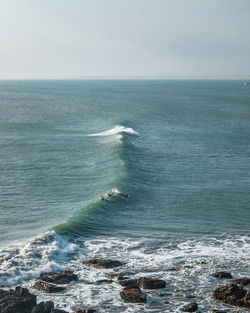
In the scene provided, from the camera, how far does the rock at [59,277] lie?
3278 centimetres

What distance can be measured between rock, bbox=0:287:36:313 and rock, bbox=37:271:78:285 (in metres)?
4.37

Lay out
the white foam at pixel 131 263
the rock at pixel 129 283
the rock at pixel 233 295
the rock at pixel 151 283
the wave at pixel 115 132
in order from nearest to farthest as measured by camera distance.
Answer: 1. the rock at pixel 233 295
2. the white foam at pixel 131 263
3. the rock at pixel 151 283
4. the rock at pixel 129 283
5. the wave at pixel 115 132

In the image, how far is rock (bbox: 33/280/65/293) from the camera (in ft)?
102

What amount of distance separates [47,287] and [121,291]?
512cm

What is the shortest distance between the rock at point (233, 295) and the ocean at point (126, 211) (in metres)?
0.78

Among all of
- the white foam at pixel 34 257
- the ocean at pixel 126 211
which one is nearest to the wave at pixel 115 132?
the ocean at pixel 126 211

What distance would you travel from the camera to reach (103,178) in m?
62.4

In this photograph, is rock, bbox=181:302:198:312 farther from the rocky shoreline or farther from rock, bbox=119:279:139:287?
rock, bbox=119:279:139:287

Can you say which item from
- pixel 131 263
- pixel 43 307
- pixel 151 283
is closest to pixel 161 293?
pixel 151 283

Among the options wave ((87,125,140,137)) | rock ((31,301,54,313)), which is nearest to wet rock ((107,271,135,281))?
rock ((31,301,54,313))

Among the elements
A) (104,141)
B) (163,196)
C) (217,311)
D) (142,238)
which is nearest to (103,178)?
(163,196)

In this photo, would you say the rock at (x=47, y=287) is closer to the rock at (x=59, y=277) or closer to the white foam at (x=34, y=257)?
the rock at (x=59, y=277)

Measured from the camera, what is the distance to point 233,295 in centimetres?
2975

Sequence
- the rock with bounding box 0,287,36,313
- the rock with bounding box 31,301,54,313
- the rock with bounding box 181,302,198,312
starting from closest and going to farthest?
the rock with bounding box 31,301,54,313, the rock with bounding box 0,287,36,313, the rock with bounding box 181,302,198,312
